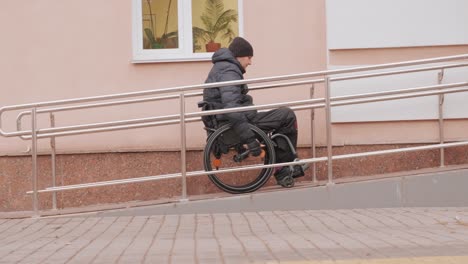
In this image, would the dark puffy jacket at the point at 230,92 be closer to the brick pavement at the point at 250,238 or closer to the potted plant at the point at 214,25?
the brick pavement at the point at 250,238

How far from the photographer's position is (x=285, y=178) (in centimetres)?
1076

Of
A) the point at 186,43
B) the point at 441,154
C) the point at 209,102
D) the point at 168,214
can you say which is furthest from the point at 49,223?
the point at 441,154

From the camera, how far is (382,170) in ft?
36.9

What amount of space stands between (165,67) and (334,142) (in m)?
2.01

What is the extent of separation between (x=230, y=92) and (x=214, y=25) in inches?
63.0

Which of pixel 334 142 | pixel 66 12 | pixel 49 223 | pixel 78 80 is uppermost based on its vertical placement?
pixel 66 12

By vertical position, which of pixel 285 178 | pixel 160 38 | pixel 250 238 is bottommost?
pixel 250 238

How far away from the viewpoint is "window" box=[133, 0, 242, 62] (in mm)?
11922

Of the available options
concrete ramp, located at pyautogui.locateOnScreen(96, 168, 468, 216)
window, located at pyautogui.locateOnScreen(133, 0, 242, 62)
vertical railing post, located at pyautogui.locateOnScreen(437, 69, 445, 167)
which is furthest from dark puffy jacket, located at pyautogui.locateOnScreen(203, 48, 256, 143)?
vertical railing post, located at pyautogui.locateOnScreen(437, 69, 445, 167)

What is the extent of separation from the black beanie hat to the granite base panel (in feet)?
3.76

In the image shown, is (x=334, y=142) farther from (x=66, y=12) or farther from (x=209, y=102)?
(x=66, y=12)

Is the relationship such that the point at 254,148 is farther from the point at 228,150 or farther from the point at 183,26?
the point at 183,26

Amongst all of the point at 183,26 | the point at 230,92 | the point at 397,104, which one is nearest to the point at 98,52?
the point at 183,26

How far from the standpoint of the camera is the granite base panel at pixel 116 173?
1128 cm
